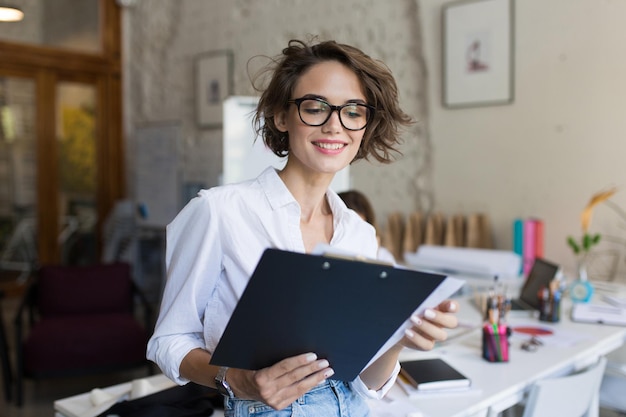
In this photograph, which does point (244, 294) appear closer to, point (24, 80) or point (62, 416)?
point (62, 416)

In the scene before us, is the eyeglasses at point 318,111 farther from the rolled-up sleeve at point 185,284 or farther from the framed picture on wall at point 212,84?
the framed picture on wall at point 212,84

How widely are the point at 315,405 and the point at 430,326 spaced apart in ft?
0.91

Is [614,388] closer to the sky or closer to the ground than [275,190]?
closer to the ground

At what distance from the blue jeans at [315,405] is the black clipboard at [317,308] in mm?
118

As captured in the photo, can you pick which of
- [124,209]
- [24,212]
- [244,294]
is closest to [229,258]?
[244,294]

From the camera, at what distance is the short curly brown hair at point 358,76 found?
1248 millimetres

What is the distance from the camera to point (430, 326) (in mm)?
1144

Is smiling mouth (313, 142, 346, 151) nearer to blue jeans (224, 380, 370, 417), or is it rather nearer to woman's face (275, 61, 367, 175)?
woman's face (275, 61, 367, 175)

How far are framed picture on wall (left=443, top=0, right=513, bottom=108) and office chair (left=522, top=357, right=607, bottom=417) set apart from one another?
7.58 ft

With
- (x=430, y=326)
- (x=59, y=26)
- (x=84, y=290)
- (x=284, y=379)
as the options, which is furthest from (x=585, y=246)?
(x=59, y=26)

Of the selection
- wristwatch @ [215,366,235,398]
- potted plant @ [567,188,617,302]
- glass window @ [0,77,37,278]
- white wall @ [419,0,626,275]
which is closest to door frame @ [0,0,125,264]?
glass window @ [0,77,37,278]

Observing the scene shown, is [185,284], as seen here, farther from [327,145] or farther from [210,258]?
[327,145]

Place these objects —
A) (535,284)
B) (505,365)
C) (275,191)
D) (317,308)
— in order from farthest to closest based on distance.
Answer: (535,284), (505,365), (275,191), (317,308)

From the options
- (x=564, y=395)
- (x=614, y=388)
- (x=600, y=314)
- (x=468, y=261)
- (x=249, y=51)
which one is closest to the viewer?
A: (x=564, y=395)
